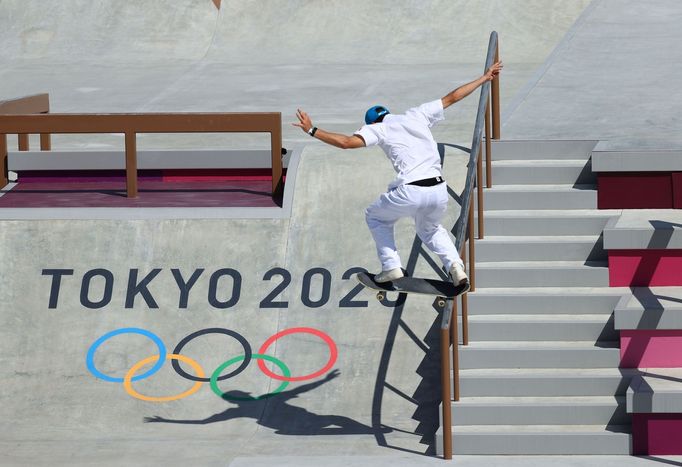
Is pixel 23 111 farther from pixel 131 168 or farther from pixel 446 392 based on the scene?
pixel 446 392

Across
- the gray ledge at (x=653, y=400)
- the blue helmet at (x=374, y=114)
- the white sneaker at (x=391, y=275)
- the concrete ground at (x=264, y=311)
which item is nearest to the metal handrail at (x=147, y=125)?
the concrete ground at (x=264, y=311)

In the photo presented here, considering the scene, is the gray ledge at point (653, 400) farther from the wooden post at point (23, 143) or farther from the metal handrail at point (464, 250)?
the wooden post at point (23, 143)

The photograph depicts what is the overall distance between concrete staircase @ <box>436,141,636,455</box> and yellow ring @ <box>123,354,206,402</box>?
2478 mm

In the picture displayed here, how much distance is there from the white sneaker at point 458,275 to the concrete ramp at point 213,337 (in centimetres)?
150

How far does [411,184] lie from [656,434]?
292 cm

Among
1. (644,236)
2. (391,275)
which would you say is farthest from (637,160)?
(391,275)

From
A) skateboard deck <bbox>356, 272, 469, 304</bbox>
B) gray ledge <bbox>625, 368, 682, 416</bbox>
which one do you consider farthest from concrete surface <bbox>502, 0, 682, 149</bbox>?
skateboard deck <bbox>356, 272, 469, 304</bbox>

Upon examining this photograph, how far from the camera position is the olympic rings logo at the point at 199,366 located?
12242 millimetres

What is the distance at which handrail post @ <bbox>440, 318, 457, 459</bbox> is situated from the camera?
10.7m

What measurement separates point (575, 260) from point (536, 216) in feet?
2.10

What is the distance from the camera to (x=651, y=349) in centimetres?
1159

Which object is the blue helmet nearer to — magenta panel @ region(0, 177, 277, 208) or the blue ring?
the blue ring

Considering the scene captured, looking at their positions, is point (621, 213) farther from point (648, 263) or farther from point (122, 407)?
point (122, 407)

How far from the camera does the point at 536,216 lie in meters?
13.0
